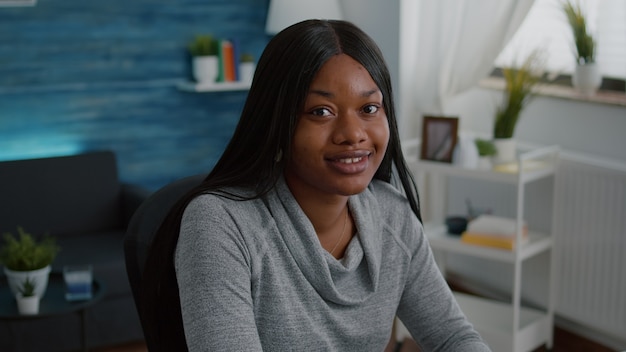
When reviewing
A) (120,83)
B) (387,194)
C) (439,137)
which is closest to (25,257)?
(120,83)

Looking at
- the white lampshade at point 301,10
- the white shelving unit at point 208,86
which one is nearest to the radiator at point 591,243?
the white lampshade at point 301,10

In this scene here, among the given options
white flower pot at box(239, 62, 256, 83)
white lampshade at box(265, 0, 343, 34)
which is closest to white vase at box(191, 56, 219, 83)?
white flower pot at box(239, 62, 256, 83)

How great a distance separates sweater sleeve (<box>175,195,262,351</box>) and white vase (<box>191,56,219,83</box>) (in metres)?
3.05

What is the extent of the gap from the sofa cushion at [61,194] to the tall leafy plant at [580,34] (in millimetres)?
2104

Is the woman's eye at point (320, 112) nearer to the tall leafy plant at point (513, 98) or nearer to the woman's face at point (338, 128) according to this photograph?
the woman's face at point (338, 128)

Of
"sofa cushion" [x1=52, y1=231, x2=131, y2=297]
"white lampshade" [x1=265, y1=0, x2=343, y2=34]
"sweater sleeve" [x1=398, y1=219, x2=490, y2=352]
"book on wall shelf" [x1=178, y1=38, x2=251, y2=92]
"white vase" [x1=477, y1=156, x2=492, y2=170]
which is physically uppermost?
"white lampshade" [x1=265, y1=0, x2=343, y2=34]

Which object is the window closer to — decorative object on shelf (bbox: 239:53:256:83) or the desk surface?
decorative object on shelf (bbox: 239:53:256:83)

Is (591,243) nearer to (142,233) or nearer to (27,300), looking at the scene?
(27,300)

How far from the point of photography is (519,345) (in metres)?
3.23

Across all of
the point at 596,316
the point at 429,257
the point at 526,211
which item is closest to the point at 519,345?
the point at 596,316

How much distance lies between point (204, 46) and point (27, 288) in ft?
5.81

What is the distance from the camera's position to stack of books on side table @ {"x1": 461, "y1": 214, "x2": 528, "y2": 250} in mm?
3148

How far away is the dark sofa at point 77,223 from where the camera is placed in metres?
3.37

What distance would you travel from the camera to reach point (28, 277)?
288cm
